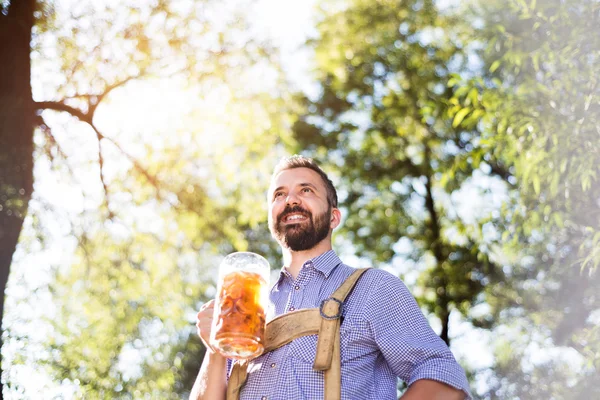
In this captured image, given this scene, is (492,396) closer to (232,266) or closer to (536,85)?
(536,85)

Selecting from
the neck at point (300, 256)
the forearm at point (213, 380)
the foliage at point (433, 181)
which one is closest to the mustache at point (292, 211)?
the neck at point (300, 256)

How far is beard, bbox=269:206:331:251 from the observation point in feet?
8.00

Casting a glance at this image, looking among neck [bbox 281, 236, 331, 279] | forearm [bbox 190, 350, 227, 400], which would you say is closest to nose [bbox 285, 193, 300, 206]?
neck [bbox 281, 236, 331, 279]

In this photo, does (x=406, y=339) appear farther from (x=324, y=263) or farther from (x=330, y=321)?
(x=324, y=263)

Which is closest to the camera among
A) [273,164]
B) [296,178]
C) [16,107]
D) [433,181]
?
[296,178]

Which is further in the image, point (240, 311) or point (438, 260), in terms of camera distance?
point (438, 260)

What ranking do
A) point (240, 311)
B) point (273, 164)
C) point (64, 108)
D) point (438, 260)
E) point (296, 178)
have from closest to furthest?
point (240, 311) → point (296, 178) → point (64, 108) → point (273, 164) → point (438, 260)

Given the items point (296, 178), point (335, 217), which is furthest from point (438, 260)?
point (296, 178)

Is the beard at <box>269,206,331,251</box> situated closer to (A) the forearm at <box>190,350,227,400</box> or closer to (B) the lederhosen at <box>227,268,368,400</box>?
(B) the lederhosen at <box>227,268,368,400</box>

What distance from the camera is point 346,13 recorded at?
1124 cm

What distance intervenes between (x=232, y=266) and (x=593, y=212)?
471 cm

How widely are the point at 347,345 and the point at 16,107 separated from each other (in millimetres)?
5224

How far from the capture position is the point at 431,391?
196cm

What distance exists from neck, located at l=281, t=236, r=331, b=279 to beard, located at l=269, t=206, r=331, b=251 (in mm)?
19
